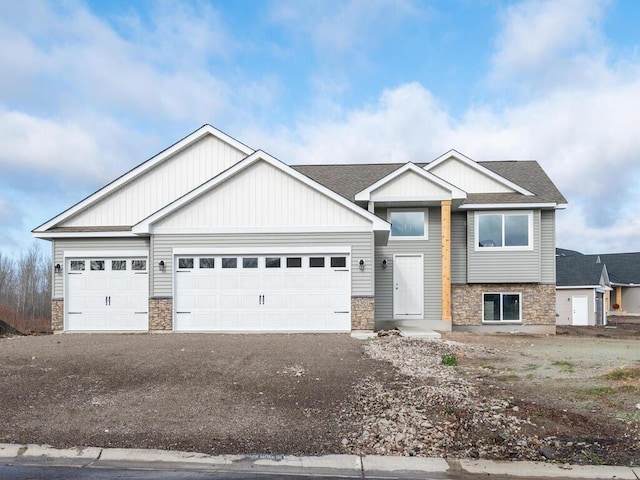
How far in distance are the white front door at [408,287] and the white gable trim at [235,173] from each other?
3.89 metres

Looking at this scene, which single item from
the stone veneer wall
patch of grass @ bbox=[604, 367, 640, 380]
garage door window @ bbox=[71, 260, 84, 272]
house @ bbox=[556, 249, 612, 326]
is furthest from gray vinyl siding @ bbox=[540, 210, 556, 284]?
garage door window @ bbox=[71, 260, 84, 272]

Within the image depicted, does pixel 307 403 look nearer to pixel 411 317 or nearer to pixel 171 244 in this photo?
pixel 171 244

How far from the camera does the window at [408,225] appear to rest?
20.0m

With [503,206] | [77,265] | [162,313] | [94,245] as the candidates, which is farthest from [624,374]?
[77,265]

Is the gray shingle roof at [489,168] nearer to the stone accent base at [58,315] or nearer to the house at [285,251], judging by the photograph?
the house at [285,251]

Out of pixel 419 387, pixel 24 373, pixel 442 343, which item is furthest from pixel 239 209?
pixel 419 387

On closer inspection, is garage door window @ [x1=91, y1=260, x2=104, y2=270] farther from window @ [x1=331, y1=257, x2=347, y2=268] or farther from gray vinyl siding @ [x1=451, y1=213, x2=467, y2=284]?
gray vinyl siding @ [x1=451, y1=213, x2=467, y2=284]

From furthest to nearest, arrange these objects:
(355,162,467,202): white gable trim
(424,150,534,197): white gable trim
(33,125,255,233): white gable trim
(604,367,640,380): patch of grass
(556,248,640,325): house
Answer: (556,248,640,325): house < (424,150,534,197): white gable trim < (355,162,467,202): white gable trim < (33,125,255,233): white gable trim < (604,367,640,380): patch of grass

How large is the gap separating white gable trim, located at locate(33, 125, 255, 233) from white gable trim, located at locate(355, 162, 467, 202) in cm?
418

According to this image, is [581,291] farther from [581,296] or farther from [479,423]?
[479,423]

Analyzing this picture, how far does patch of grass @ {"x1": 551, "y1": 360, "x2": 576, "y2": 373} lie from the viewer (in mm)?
10195

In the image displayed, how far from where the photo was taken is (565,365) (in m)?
10.7

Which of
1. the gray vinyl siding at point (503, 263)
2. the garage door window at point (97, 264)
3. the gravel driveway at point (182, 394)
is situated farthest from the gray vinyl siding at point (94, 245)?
the gray vinyl siding at point (503, 263)

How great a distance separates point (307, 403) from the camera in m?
7.69
